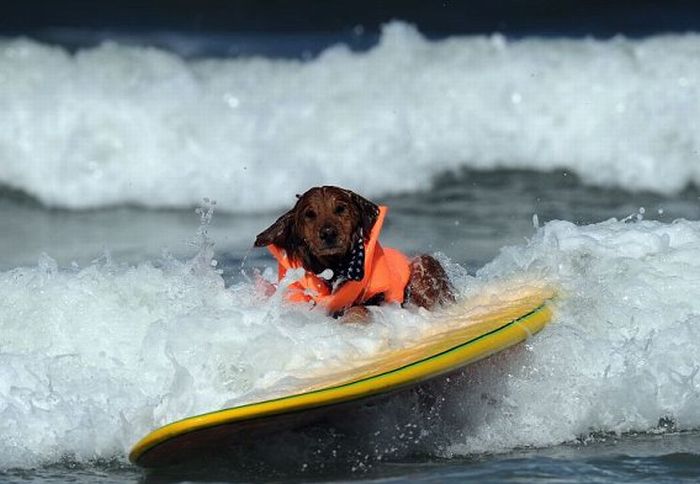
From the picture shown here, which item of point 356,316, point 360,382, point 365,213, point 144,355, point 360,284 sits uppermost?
point 365,213

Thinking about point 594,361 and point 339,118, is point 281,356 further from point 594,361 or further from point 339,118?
point 339,118

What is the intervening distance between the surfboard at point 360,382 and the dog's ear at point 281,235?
2.24 feet

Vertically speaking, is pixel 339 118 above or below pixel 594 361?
above

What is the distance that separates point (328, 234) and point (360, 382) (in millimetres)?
1025

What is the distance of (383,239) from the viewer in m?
11.2

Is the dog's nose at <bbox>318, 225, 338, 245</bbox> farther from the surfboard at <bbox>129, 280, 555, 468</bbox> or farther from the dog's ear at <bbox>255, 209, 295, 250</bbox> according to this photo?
the surfboard at <bbox>129, 280, 555, 468</bbox>

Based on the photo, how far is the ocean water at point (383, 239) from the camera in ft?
19.3

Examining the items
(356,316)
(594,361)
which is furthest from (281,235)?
(594,361)

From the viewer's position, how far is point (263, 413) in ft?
17.6

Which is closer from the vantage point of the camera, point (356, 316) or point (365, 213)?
point (356, 316)

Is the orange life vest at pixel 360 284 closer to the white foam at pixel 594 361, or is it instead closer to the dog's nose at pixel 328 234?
the dog's nose at pixel 328 234

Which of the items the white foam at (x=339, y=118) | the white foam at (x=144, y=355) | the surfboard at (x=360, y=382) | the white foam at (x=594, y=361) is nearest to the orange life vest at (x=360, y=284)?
the white foam at (x=144, y=355)

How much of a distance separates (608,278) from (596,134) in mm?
6523

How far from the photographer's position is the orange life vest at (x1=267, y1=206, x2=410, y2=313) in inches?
257
